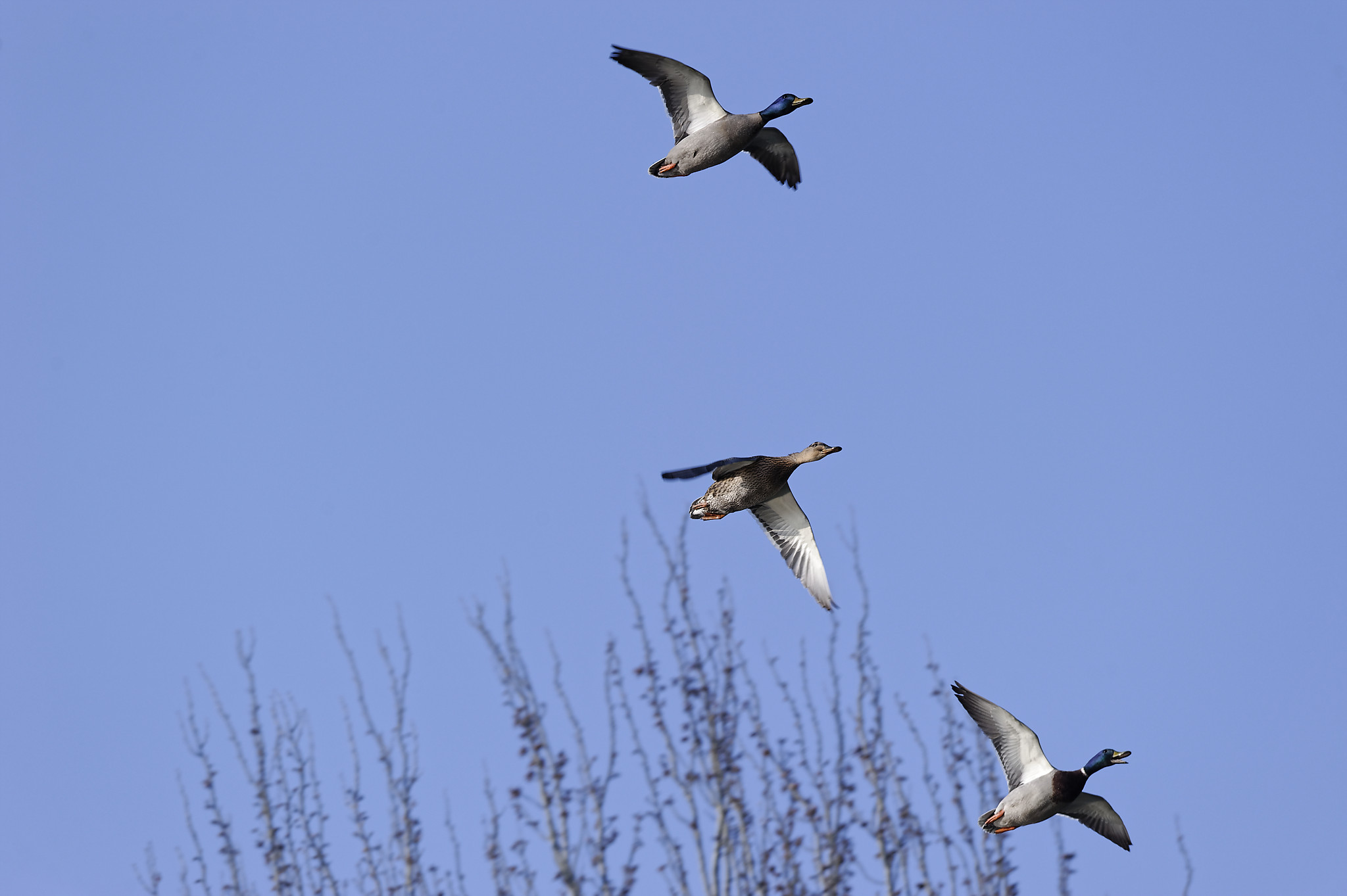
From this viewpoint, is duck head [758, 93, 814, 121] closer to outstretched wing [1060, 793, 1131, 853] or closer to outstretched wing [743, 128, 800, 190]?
outstretched wing [743, 128, 800, 190]

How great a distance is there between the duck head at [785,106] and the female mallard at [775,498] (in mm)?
2836

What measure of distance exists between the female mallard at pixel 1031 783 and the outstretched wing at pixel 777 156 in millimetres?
4992

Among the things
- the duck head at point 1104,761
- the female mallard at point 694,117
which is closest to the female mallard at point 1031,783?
the duck head at point 1104,761

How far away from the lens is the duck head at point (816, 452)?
12.1m

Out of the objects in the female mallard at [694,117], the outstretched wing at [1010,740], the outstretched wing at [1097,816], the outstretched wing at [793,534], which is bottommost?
the outstretched wing at [1097,816]

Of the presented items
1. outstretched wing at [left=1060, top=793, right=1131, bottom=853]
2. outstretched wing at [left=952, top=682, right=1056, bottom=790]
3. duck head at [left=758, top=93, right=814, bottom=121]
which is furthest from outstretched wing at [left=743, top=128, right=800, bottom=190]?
outstretched wing at [left=1060, top=793, right=1131, bottom=853]

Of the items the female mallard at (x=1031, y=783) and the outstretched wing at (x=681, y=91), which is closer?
the female mallard at (x=1031, y=783)

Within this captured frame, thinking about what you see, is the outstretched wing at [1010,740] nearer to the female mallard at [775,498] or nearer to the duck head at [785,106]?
the female mallard at [775,498]

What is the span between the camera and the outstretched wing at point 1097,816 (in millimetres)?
12266

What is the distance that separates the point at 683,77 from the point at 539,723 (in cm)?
616

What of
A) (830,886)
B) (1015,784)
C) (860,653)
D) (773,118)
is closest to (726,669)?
(860,653)

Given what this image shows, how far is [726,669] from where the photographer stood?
50.1 ft

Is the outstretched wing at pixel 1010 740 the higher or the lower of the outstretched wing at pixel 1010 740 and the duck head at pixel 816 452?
the lower

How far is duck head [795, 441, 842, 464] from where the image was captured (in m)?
12.1
